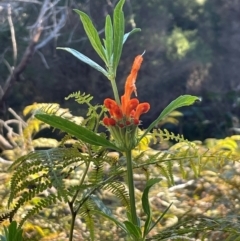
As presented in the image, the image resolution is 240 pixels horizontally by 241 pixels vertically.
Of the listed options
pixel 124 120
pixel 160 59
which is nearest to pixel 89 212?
pixel 124 120

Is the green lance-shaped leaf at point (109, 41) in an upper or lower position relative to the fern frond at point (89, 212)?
upper

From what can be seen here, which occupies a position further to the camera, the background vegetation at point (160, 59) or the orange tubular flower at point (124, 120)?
the background vegetation at point (160, 59)

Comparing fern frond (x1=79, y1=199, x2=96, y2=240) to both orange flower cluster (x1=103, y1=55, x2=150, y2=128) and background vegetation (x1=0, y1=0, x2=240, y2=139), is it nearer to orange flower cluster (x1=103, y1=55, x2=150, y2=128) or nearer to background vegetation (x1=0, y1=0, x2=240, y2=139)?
→ orange flower cluster (x1=103, y1=55, x2=150, y2=128)

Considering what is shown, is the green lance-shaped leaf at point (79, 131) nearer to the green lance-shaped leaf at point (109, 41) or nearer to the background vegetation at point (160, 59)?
the green lance-shaped leaf at point (109, 41)

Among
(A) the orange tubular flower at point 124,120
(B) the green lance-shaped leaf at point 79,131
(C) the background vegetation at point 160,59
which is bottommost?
(B) the green lance-shaped leaf at point 79,131

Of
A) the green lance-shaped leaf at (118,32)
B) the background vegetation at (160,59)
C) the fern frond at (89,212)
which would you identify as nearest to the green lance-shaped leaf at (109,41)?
the green lance-shaped leaf at (118,32)

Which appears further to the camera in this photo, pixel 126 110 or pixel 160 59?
pixel 160 59

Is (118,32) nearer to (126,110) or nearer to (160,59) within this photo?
(126,110)

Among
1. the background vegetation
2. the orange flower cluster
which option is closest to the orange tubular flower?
the orange flower cluster

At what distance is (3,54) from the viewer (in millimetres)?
2445

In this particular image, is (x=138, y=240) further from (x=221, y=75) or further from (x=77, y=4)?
(x=221, y=75)

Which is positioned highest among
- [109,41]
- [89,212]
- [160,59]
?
[160,59]

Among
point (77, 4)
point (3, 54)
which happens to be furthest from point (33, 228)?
point (77, 4)

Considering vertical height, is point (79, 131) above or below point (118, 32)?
below
